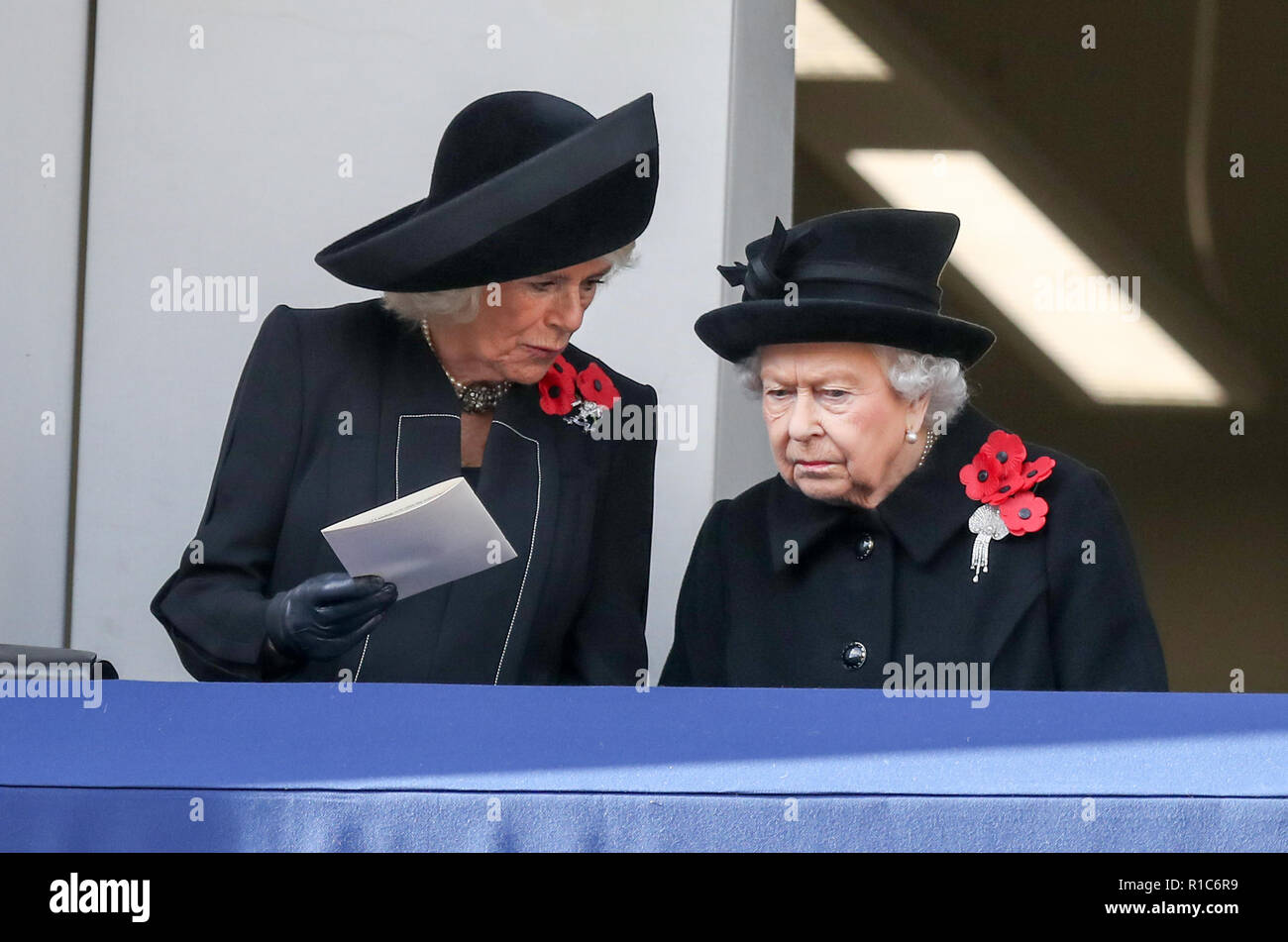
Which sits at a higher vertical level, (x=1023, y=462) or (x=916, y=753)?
(x=1023, y=462)

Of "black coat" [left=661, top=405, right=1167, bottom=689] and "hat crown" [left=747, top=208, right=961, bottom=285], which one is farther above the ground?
"hat crown" [left=747, top=208, right=961, bottom=285]

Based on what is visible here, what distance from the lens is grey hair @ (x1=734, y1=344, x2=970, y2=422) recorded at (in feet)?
8.04

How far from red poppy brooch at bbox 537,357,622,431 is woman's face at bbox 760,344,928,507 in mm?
286

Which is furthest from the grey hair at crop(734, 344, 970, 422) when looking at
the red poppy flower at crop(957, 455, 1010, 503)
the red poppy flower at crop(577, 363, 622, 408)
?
the red poppy flower at crop(577, 363, 622, 408)

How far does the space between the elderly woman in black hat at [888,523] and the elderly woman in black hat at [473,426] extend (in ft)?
0.64

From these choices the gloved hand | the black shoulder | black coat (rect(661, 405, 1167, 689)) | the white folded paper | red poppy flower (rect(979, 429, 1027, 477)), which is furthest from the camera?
the black shoulder

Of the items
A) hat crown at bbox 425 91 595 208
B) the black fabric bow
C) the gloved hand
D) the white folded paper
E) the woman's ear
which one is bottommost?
the gloved hand

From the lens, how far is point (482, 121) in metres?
2.48

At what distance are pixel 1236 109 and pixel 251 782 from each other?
4.04 m

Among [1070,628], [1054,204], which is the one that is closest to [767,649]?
[1070,628]

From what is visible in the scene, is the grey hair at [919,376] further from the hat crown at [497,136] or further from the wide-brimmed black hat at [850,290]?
the hat crown at [497,136]

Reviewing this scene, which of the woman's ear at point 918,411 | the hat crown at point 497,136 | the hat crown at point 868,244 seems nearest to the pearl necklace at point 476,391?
the hat crown at point 497,136

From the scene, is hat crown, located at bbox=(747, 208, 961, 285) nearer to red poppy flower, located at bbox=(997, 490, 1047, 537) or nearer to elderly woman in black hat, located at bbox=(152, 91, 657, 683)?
elderly woman in black hat, located at bbox=(152, 91, 657, 683)
